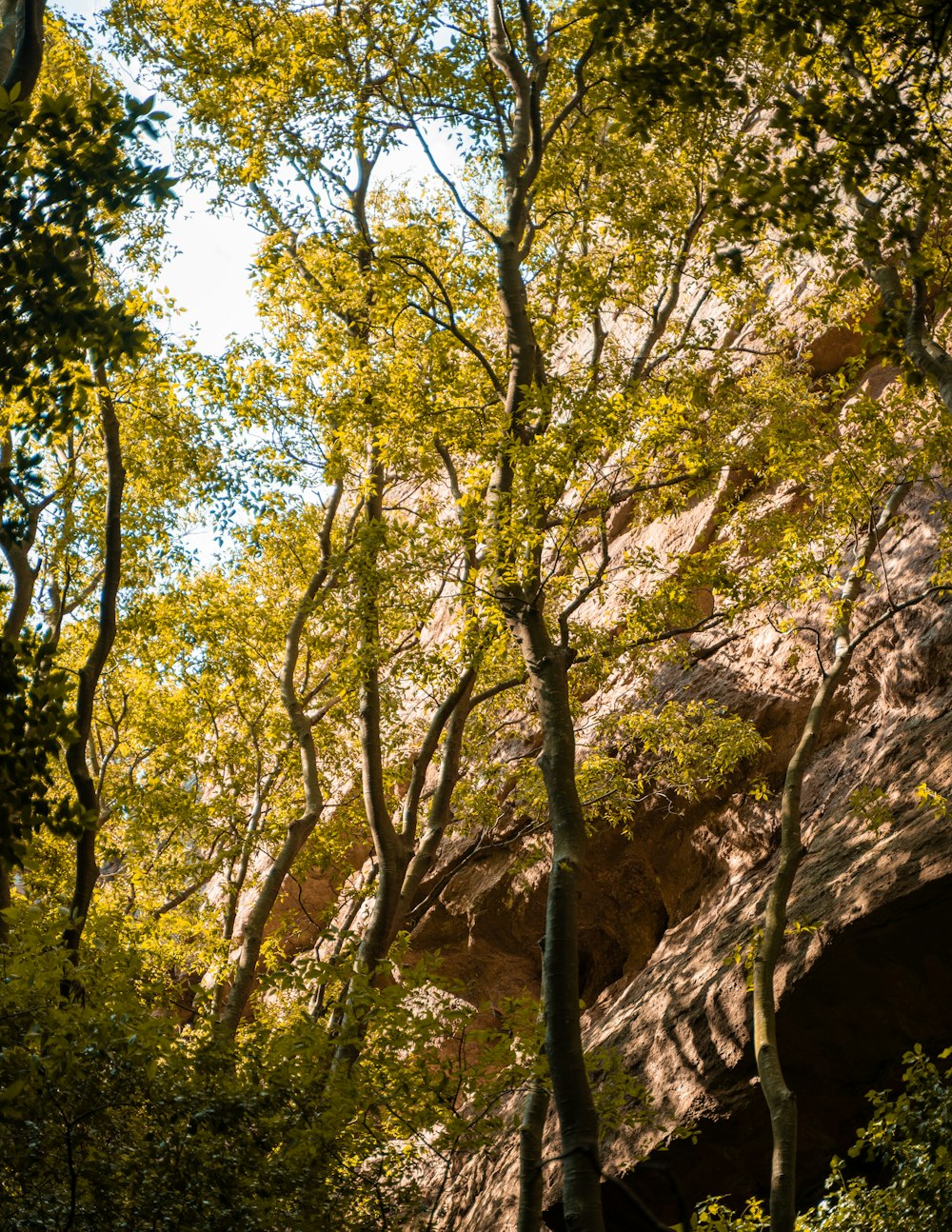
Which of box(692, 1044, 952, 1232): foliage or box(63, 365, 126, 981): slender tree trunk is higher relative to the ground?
box(63, 365, 126, 981): slender tree trunk

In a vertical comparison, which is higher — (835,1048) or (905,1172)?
(835,1048)

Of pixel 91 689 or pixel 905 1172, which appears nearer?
pixel 905 1172

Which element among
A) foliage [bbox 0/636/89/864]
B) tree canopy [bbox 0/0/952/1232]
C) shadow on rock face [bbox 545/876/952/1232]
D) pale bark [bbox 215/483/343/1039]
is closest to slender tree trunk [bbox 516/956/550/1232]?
tree canopy [bbox 0/0/952/1232]

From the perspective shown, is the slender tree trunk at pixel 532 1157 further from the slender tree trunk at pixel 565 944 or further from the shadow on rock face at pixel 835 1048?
the shadow on rock face at pixel 835 1048

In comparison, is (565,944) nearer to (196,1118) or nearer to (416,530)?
(196,1118)

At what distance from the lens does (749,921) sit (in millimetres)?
13664

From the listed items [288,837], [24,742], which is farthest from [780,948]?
[24,742]

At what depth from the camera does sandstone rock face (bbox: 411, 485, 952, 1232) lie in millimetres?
11125

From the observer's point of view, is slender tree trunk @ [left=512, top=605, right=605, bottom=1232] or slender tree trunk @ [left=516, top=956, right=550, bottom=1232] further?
slender tree trunk @ [left=516, top=956, right=550, bottom=1232]

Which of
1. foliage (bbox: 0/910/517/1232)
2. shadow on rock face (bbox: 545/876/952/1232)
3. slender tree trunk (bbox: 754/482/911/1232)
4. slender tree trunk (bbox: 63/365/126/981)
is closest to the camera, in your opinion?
foliage (bbox: 0/910/517/1232)

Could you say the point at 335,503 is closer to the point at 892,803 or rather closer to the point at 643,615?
the point at 643,615

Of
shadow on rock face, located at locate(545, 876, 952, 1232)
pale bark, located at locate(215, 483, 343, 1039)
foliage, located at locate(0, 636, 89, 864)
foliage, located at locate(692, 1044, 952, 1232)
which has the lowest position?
foliage, located at locate(692, 1044, 952, 1232)

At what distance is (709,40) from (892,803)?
340 inches

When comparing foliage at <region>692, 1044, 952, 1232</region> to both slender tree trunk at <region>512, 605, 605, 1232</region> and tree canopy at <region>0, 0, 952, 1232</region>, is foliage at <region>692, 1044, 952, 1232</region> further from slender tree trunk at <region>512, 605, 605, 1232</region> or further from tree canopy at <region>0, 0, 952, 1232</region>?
slender tree trunk at <region>512, 605, 605, 1232</region>
